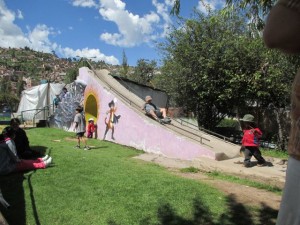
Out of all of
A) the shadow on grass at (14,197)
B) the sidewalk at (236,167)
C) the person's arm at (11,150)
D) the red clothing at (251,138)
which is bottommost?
the shadow on grass at (14,197)

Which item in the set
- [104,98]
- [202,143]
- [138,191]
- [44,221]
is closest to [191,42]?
[104,98]

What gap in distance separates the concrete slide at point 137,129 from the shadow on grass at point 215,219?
14.9 feet

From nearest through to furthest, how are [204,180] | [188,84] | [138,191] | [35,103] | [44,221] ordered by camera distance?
[44,221]
[138,191]
[204,180]
[188,84]
[35,103]

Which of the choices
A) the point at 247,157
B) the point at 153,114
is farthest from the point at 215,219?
the point at 153,114

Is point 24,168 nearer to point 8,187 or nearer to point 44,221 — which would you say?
point 8,187

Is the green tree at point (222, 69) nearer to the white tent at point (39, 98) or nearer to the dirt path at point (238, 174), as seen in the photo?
the dirt path at point (238, 174)

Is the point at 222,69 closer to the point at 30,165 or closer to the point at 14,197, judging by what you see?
the point at 30,165

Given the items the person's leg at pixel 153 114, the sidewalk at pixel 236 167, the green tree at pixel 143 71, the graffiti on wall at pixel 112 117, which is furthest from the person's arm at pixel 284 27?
the green tree at pixel 143 71

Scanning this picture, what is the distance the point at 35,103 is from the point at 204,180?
1974 cm

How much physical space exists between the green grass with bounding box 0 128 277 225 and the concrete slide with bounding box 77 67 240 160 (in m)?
2.67

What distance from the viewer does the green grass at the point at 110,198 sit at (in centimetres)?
591

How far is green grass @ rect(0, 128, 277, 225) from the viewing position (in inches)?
233

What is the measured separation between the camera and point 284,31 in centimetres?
150

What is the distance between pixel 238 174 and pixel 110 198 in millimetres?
3834
